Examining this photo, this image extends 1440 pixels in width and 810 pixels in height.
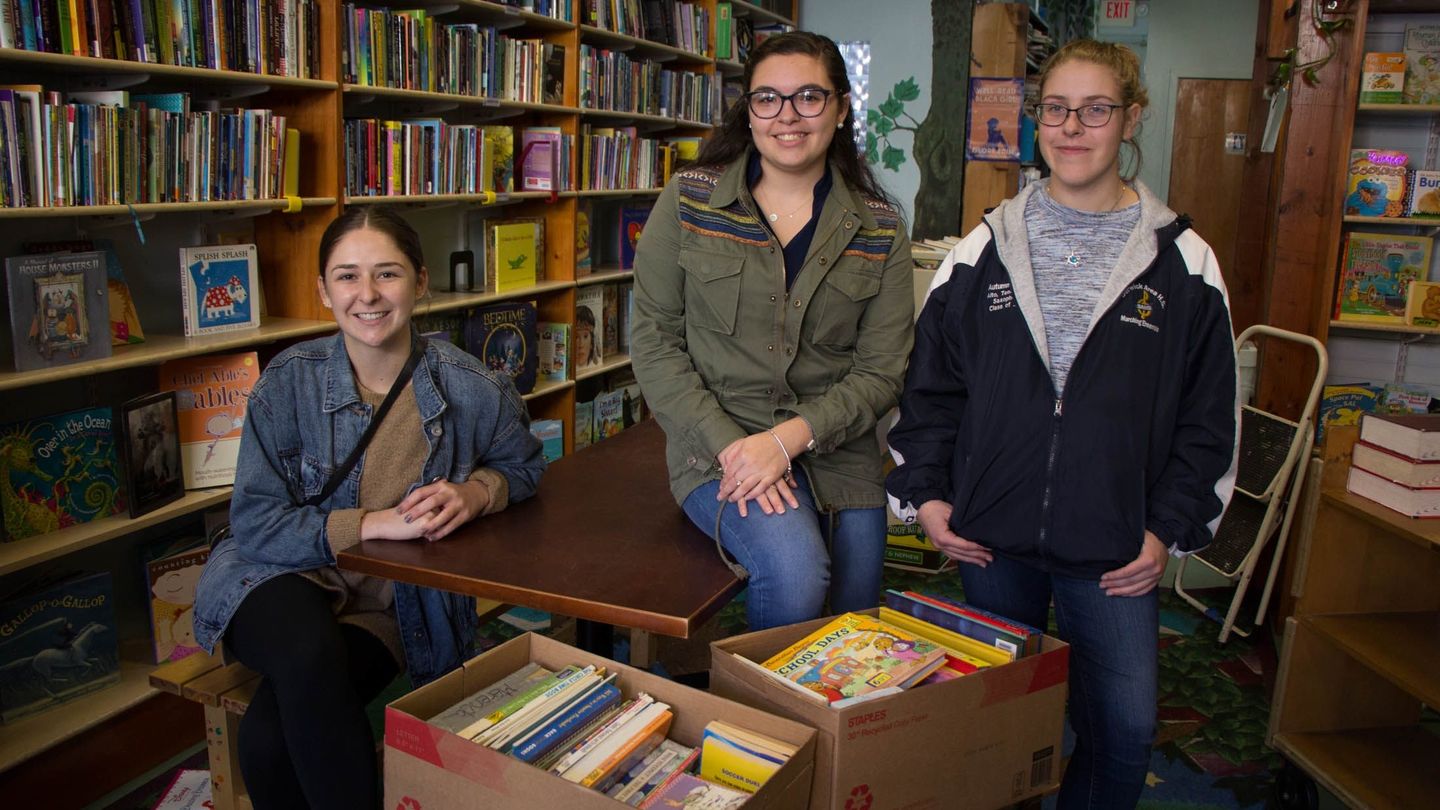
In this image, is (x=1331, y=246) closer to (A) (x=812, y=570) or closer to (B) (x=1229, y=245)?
(A) (x=812, y=570)

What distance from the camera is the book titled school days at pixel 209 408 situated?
2.72 m

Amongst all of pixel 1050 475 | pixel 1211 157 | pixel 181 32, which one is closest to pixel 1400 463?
pixel 1050 475

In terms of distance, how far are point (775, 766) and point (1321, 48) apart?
10.7ft

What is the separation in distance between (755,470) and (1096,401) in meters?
0.53

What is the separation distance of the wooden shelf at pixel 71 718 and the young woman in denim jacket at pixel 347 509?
78 centimetres

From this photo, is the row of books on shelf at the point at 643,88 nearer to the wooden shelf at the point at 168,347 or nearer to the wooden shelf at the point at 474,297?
the wooden shelf at the point at 474,297

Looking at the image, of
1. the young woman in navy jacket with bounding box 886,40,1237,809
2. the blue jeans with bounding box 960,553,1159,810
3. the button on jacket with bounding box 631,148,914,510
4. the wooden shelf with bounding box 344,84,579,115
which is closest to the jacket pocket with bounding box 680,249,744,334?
the button on jacket with bounding box 631,148,914,510

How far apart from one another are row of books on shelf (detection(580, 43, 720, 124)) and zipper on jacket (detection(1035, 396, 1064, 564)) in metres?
3.03

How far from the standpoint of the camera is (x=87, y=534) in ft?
8.02

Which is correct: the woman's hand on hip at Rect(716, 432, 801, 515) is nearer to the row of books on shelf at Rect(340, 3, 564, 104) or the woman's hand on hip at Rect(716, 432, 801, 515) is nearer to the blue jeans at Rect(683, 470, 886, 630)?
the blue jeans at Rect(683, 470, 886, 630)

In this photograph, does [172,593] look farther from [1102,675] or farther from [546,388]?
[1102,675]

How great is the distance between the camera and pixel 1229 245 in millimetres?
8938

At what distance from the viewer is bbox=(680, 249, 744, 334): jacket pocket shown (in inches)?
72.5

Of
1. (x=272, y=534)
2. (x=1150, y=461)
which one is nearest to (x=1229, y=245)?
(x=1150, y=461)
